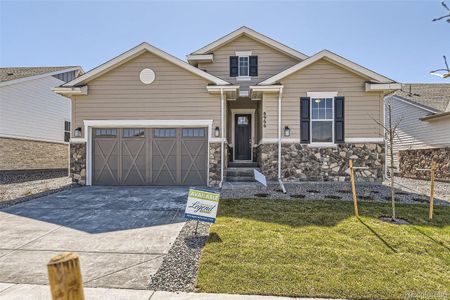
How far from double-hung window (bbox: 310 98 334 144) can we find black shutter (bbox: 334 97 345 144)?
15 centimetres

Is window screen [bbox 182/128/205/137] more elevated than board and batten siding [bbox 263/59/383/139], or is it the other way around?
board and batten siding [bbox 263/59/383/139]

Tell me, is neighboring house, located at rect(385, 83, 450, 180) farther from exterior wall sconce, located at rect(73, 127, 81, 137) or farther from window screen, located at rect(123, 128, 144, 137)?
exterior wall sconce, located at rect(73, 127, 81, 137)

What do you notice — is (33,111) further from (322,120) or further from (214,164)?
(322,120)

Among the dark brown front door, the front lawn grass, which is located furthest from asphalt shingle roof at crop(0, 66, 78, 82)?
the front lawn grass

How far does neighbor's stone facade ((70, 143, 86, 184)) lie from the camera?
37.4 feet

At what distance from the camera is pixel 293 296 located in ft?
11.1

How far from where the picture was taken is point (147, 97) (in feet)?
36.9

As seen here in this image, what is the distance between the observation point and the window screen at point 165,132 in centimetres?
1124

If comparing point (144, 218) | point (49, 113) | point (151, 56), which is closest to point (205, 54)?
point (151, 56)

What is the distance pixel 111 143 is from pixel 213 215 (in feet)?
25.0

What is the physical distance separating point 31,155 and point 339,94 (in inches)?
680

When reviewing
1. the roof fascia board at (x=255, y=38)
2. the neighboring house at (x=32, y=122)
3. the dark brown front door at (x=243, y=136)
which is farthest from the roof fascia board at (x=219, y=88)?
the neighboring house at (x=32, y=122)

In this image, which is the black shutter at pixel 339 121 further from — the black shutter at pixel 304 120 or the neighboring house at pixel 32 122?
the neighboring house at pixel 32 122

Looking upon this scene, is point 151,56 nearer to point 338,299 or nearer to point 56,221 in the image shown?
point 56,221
